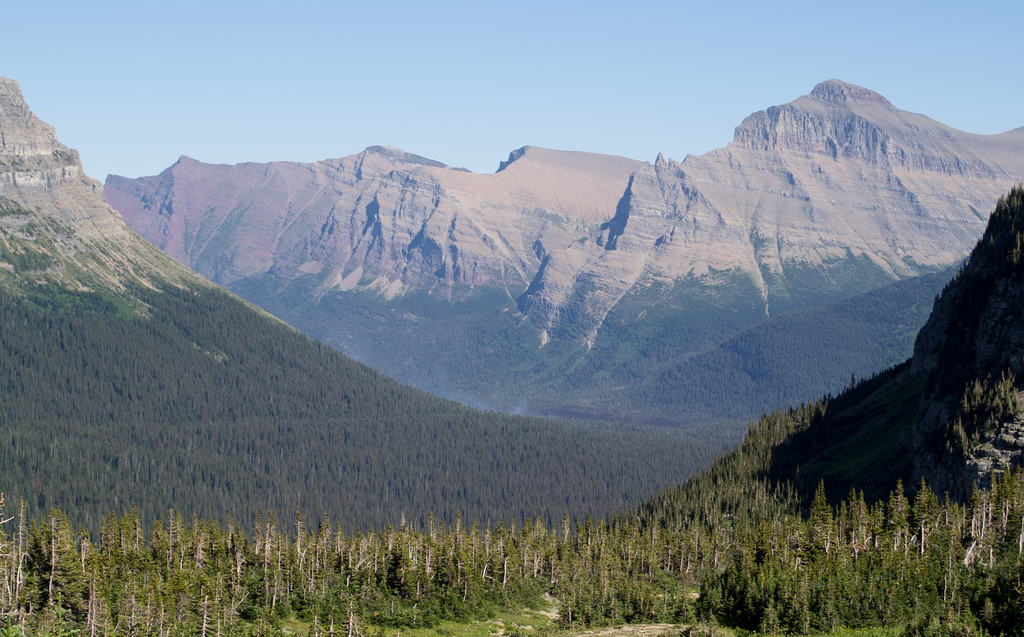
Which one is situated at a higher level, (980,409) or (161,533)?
(980,409)

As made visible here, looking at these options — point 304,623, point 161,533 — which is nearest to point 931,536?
point 304,623

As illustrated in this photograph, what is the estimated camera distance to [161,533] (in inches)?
6289

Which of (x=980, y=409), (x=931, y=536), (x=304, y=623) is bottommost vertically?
(x=304, y=623)

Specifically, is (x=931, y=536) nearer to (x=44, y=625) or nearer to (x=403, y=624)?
(x=403, y=624)

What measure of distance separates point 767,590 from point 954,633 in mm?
26071

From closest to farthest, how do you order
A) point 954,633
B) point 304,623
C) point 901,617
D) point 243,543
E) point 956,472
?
point 954,633
point 901,617
point 304,623
point 243,543
point 956,472

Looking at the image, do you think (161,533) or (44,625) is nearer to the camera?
(44,625)

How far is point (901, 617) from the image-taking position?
128m

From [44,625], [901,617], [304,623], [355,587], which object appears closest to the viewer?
[44,625]

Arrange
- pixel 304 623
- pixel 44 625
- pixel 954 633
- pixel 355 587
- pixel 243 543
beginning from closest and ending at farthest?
pixel 44 625, pixel 954 633, pixel 304 623, pixel 355 587, pixel 243 543

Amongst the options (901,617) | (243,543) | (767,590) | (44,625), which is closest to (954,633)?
(901,617)

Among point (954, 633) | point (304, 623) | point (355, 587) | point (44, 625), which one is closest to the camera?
point (44, 625)

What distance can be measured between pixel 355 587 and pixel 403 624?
45.2 feet

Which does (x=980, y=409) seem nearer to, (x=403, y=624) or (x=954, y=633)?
(x=954, y=633)
